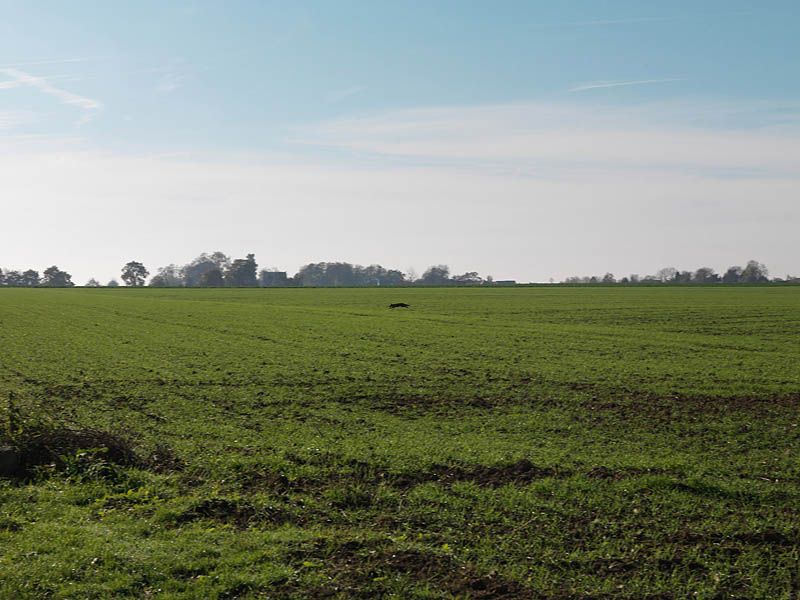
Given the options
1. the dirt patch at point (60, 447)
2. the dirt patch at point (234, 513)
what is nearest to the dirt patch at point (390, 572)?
the dirt patch at point (234, 513)

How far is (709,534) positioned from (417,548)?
3672mm

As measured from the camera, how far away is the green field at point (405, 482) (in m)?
8.42

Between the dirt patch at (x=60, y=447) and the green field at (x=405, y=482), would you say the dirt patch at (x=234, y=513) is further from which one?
the dirt patch at (x=60, y=447)

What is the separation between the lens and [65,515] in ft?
33.2

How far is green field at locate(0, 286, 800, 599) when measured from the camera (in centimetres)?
842

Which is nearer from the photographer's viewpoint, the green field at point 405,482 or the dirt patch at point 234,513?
the green field at point 405,482

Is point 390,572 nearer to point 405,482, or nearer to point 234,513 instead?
point 234,513

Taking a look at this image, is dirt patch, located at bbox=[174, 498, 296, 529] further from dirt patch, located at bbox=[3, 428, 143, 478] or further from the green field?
dirt patch, located at bbox=[3, 428, 143, 478]

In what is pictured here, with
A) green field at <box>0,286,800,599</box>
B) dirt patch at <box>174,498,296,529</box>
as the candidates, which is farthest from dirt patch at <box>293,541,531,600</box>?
dirt patch at <box>174,498,296,529</box>

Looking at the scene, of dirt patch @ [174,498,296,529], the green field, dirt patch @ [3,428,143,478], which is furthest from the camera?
dirt patch @ [3,428,143,478]

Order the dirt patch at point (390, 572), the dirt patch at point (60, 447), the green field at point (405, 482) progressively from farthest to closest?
the dirt patch at point (60, 447)
the green field at point (405, 482)
the dirt patch at point (390, 572)

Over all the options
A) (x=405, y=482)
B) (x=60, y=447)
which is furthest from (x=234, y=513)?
(x=60, y=447)

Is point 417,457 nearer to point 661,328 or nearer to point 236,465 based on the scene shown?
point 236,465

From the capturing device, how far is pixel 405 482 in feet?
39.0
